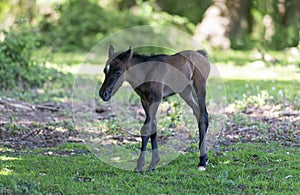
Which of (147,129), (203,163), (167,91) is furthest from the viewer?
(167,91)

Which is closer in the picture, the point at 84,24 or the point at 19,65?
the point at 19,65

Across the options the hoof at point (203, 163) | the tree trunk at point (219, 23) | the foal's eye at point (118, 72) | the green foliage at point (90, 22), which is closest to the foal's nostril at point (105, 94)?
the foal's eye at point (118, 72)

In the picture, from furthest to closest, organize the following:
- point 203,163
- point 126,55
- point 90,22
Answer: point 90,22
point 203,163
point 126,55

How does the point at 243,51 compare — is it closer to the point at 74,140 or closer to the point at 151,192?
the point at 74,140

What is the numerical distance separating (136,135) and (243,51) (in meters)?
14.9

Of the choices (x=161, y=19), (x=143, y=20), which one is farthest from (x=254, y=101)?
(x=143, y=20)

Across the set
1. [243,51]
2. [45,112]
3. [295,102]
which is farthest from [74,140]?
[243,51]

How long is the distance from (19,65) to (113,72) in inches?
297

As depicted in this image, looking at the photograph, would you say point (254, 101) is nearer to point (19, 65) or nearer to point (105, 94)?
point (105, 94)

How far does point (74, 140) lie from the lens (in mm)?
9039

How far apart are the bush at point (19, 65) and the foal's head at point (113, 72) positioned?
697 cm

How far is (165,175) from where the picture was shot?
6871 millimetres

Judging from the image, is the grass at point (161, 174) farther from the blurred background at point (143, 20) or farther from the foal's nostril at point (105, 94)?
the blurred background at point (143, 20)

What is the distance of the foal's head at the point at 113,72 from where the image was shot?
675 cm
